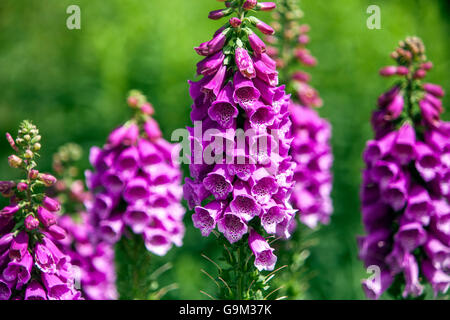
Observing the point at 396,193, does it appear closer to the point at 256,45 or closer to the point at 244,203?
the point at 244,203

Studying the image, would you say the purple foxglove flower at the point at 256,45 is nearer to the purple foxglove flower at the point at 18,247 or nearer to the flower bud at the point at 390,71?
the flower bud at the point at 390,71

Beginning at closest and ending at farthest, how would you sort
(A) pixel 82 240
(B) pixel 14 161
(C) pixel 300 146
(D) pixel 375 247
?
(B) pixel 14 161, (D) pixel 375 247, (A) pixel 82 240, (C) pixel 300 146

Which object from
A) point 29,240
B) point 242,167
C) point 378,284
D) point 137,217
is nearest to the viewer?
point 242,167

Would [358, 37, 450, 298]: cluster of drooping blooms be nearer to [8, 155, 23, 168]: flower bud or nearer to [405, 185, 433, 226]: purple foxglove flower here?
[405, 185, 433, 226]: purple foxglove flower

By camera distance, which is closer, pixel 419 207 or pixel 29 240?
→ pixel 29 240

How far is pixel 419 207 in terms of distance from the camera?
3.67m

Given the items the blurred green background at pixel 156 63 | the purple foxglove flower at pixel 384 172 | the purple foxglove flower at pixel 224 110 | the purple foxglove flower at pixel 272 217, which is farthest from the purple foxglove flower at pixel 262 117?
the blurred green background at pixel 156 63

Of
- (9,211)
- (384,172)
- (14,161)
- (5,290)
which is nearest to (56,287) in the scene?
(5,290)

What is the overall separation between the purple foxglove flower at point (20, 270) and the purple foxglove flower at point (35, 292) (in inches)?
2.1

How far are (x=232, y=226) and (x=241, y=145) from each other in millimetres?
460

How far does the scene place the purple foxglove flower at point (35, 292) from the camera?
301 centimetres
